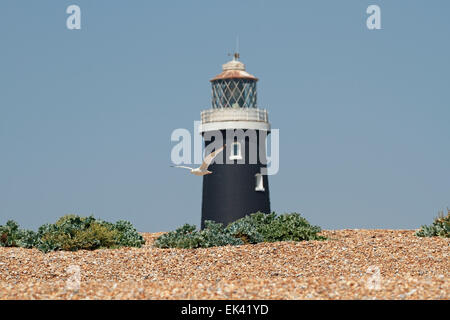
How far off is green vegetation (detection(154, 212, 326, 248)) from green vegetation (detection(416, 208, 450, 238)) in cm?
395

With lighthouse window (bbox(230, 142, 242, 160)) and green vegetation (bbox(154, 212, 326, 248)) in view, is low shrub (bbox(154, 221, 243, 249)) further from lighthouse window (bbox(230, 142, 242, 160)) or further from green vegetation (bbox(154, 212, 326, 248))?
lighthouse window (bbox(230, 142, 242, 160))

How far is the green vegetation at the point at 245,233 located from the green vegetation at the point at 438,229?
3.95m

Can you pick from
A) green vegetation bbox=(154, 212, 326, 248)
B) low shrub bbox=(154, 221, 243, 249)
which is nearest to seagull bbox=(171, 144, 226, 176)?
green vegetation bbox=(154, 212, 326, 248)

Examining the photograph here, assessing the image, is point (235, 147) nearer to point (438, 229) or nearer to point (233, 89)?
point (233, 89)

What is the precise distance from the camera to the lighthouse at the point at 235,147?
38219 millimetres

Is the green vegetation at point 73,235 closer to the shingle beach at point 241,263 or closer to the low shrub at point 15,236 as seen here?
the low shrub at point 15,236

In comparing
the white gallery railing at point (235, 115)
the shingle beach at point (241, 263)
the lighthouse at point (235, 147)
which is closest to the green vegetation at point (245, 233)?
the shingle beach at point (241, 263)

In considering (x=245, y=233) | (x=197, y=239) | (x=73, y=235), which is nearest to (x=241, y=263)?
(x=197, y=239)

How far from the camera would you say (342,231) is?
34.0 metres

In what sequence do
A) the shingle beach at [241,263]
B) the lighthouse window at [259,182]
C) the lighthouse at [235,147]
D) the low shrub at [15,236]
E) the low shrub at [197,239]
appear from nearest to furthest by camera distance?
the shingle beach at [241,263] → the low shrub at [197,239] → the low shrub at [15,236] → the lighthouse at [235,147] → the lighthouse window at [259,182]

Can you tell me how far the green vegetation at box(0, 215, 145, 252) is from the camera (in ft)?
88.7

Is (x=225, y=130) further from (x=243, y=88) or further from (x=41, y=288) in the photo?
(x=41, y=288)
